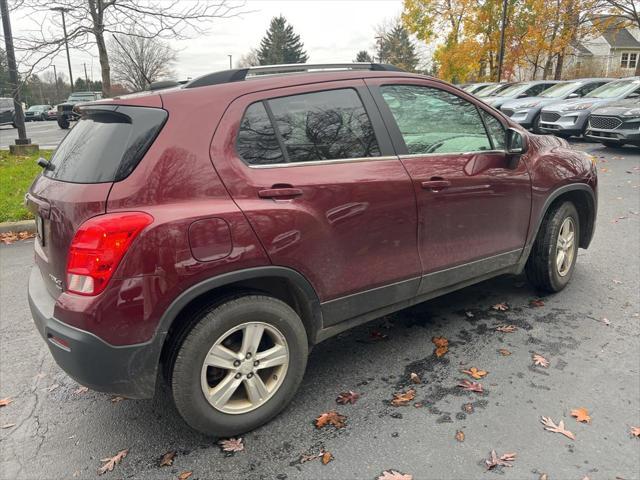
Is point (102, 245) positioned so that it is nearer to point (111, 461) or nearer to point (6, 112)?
point (111, 461)

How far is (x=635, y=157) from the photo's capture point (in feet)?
36.1

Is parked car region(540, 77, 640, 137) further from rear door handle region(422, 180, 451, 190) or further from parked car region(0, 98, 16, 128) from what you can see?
parked car region(0, 98, 16, 128)

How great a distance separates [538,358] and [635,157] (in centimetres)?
988

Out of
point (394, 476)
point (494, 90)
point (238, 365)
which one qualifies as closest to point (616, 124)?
point (494, 90)

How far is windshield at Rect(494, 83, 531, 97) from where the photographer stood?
17.8 metres

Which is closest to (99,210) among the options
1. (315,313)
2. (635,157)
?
(315,313)

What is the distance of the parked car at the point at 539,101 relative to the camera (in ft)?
A: 48.9

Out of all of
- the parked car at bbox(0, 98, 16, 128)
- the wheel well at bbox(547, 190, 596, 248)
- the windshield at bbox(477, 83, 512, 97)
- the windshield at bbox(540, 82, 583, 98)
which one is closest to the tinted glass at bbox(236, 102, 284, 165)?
the wheel well at bbox(547, 190, 596, 248)

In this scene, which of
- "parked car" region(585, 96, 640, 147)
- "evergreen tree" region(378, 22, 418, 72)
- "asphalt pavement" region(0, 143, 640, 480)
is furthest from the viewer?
"evergreen tree" region(378, 22, 418, 72)

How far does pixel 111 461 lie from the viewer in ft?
8.04

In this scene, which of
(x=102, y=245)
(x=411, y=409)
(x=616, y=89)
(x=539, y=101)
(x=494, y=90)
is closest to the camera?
(x=102, y=245)

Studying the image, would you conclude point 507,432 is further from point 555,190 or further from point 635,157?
point 635,157

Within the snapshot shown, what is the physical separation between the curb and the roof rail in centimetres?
494

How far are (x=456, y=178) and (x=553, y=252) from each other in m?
1.34
